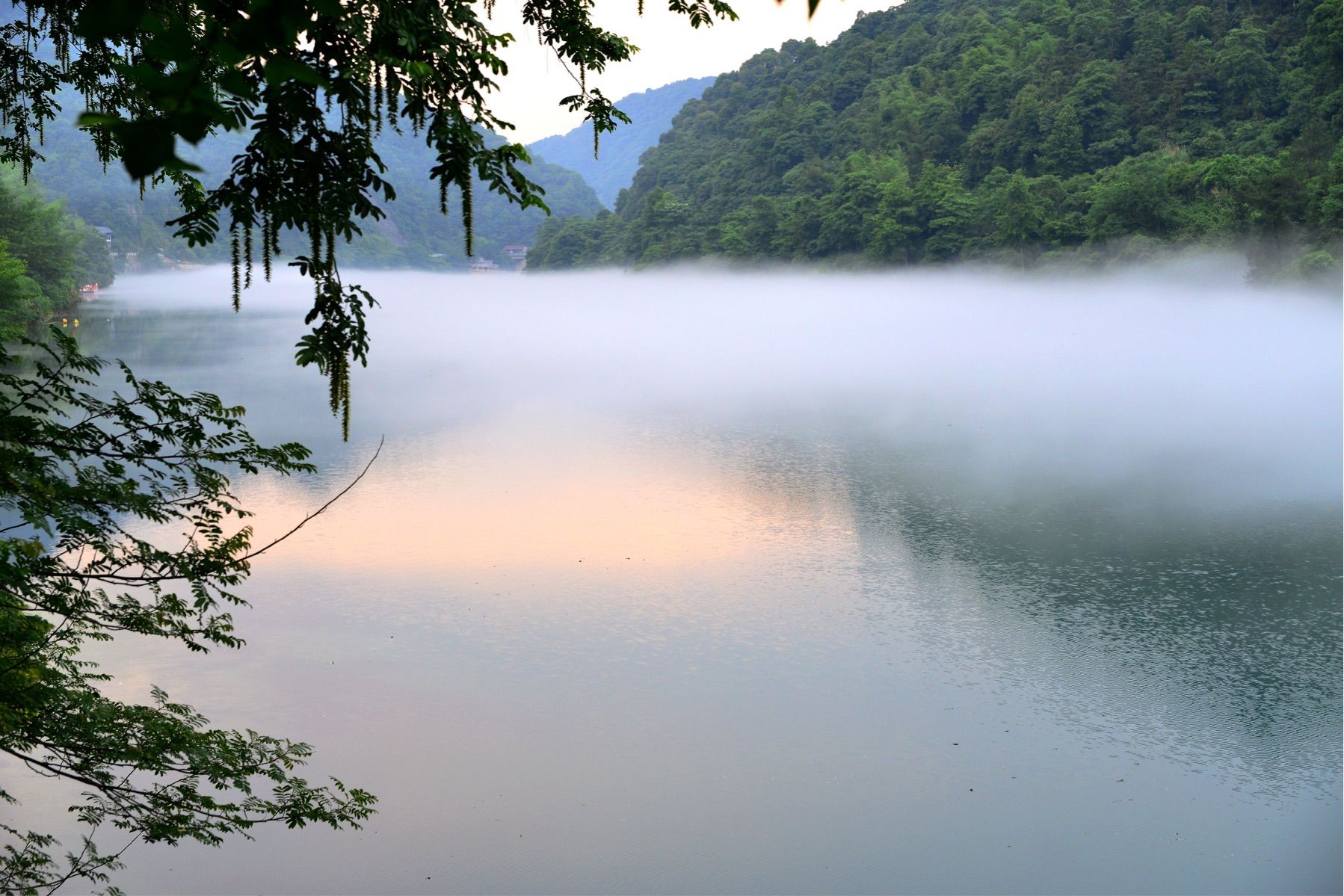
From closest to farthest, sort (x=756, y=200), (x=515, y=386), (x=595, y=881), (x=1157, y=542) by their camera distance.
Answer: (x=595, y=881) → (x=1157, y=542) → (x=515, y=386) → (x=756, y=200)

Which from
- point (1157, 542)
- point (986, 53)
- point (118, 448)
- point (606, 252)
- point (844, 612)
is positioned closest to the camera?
point (118, 448)

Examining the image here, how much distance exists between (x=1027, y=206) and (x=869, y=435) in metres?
31.7

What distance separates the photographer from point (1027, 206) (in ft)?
160

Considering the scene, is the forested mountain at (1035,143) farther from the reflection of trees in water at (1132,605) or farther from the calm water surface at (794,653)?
the reflection of trees in water at (1132,605)

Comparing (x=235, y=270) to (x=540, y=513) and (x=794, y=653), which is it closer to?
(x=794, y=653)

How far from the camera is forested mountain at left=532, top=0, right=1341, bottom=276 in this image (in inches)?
1631

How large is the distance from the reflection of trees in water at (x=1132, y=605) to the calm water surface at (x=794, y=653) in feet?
0.16

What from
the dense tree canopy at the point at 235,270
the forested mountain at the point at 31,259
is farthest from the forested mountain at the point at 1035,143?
the dense tree canopy at the point at 235,270

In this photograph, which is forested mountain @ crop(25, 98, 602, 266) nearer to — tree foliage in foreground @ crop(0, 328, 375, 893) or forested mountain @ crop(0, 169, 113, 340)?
forested mountain @ crop(0, 169, 113, 340)

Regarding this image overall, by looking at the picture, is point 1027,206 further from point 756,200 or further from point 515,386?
point 515,386

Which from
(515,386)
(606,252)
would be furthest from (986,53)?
(515,386)

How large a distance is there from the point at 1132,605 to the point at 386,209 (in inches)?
5349

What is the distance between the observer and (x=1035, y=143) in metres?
54.3

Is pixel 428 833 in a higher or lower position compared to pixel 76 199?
lower
